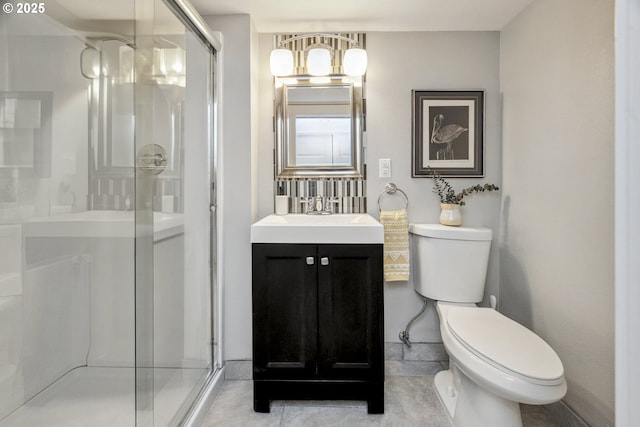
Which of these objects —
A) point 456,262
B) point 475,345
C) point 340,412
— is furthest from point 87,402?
point 456,262

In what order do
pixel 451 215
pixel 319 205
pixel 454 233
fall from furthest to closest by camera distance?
pixel 319 205 → pixel 451 215 → pixel 454 233

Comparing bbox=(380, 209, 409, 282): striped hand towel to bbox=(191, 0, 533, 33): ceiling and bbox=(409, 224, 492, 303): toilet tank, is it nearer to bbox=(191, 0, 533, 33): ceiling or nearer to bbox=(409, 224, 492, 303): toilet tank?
bbox=(409, 224, 492, 303): toilet tank

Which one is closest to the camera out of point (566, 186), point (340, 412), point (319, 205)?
point (566, 186)

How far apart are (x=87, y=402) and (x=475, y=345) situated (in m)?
1.34

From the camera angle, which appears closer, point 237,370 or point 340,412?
point 340,412

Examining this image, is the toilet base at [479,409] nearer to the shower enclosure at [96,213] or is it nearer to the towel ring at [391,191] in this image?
the towel ring at [391,191]

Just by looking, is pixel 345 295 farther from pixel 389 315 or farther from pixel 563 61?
pixel 563 61

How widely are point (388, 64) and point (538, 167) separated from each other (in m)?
1.01

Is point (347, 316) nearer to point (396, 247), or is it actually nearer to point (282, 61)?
point (396, 247)

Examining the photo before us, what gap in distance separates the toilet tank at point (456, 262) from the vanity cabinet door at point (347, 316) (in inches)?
17.2

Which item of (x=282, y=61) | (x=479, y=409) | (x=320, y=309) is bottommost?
(x=479, y=409)

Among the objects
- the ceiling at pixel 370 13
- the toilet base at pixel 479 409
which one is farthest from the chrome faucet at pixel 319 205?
the toilet base at pixel 479 409

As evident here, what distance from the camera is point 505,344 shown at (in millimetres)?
1324

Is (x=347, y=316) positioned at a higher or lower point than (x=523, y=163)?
lower
